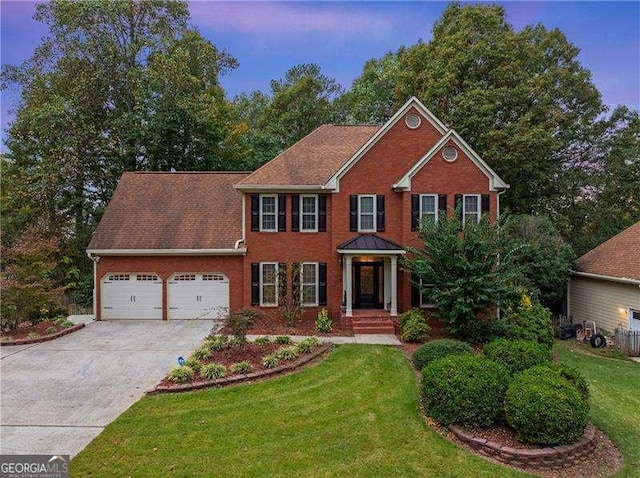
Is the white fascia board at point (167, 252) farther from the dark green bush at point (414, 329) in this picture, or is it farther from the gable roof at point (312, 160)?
the dark green bush at point (414, 329)

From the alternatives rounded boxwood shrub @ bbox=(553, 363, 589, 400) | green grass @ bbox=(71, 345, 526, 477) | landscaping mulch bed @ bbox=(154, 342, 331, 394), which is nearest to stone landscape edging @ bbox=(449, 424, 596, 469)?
green grass @ bbox=(71, 345, 526, 477)

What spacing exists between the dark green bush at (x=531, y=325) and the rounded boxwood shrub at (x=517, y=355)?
11.5 feet

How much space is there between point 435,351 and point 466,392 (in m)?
2.92

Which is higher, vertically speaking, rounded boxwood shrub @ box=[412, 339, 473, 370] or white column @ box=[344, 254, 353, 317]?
white column @ box=[344, 254, 353, 317]

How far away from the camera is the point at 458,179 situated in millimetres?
15344

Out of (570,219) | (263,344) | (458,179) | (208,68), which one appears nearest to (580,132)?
(570,219)

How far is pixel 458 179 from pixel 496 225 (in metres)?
3.37

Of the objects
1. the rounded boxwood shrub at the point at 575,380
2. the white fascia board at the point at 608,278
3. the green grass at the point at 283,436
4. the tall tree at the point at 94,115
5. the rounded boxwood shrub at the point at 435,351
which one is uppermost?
the tall tree at the point at 94,115

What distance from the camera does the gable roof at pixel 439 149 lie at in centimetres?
1494

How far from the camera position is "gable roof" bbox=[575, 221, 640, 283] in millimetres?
15406

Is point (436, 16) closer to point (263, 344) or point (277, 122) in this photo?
point (277, 122)

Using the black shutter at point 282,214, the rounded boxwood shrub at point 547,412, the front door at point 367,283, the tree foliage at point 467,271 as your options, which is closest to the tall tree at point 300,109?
the black shutter at point 282,214

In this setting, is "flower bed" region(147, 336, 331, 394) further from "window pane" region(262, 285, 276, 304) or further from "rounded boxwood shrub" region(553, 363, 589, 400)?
"rounded boxwood shrub" region(553, 363, 589, 400)

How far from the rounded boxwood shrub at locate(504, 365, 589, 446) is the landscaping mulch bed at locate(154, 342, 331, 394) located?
535 centimetres
